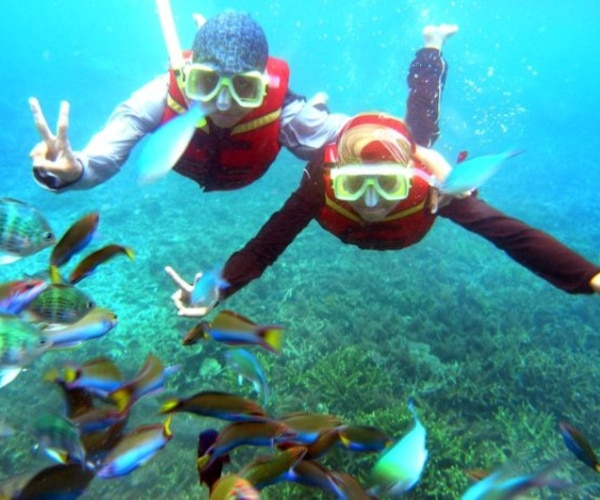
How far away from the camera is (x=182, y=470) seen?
5.46m

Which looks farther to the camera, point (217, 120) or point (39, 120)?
point (217, 120)

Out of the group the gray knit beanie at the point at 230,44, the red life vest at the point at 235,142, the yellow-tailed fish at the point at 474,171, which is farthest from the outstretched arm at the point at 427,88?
the yellow-tailed fish at the point at 474,171

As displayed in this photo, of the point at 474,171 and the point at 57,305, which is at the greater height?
the point at 474,171

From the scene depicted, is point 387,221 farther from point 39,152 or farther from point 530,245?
point 39,152

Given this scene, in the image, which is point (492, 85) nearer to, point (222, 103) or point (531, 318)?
point (531, 318)

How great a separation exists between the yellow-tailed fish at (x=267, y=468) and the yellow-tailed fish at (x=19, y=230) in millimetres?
1646

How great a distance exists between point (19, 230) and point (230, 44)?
2.19 meters

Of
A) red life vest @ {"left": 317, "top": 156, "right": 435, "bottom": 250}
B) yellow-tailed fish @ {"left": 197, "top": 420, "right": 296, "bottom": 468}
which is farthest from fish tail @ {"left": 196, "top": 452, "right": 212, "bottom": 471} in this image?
red life vest @ {"left": 317, "top": 156, "right": 435, "bottom": 250}

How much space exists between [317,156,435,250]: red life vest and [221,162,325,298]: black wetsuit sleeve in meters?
0.13

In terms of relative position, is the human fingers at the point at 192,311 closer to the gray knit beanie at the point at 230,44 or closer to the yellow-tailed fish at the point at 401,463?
the yellow-tailed fish at the point at 401,463

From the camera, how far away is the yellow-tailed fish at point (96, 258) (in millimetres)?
2330

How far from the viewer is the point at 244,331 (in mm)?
2371

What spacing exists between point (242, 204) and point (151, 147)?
44.6ft

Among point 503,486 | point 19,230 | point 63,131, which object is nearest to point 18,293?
point 19,230
